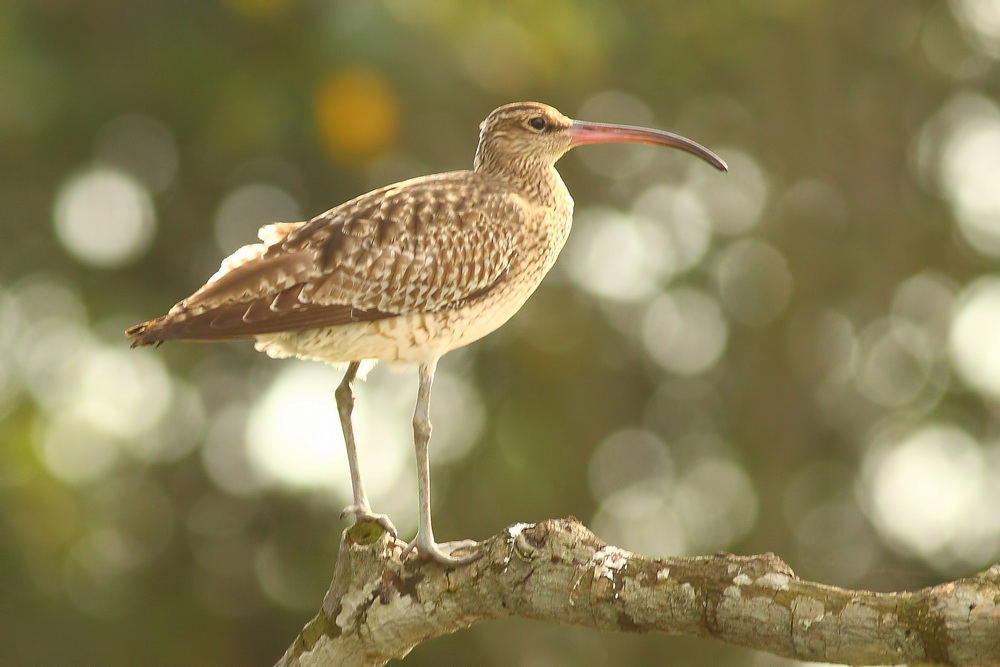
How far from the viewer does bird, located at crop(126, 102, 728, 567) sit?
21.6ft

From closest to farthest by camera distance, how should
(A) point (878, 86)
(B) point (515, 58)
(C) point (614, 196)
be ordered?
(B) point (515, 58) < (C) point (614, 196) < (A) point (878, 86)

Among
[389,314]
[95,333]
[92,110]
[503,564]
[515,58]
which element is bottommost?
[503,564]

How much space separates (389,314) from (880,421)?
14922 mm

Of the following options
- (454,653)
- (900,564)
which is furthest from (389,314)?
(900,564)

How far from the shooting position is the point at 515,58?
605 inches

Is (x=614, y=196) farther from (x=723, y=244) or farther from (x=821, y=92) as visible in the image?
(x=821, y=92)

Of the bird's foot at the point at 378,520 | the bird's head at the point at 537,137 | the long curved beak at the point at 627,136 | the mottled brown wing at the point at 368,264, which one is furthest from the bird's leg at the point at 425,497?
the long curved beak at the point at 627,136

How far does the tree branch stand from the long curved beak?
2566 mm

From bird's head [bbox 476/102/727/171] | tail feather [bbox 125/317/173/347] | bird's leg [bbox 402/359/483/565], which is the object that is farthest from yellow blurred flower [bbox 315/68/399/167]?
tail feather [bbox 125/317/173/347]

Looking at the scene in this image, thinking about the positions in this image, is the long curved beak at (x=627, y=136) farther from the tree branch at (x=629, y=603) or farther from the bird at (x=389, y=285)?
the tree branch at (x=629, y=603)

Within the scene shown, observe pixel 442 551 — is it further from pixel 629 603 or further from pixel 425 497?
pixel 629 603

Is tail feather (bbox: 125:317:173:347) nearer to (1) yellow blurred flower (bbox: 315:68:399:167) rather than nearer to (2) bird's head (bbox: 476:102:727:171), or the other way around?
(2) bird's head (bbox: 476:102:727:171)

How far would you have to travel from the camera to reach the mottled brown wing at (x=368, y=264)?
21.5 feet

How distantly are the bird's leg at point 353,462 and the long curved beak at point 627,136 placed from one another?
169 centimetres
